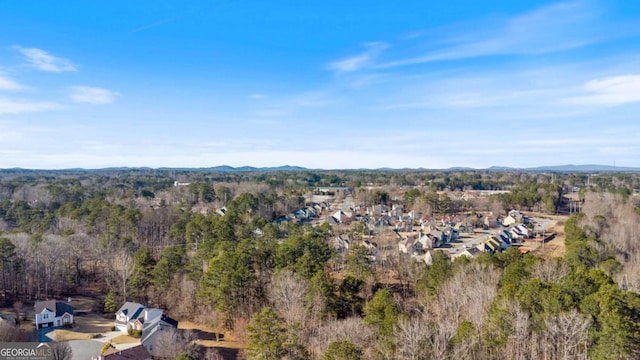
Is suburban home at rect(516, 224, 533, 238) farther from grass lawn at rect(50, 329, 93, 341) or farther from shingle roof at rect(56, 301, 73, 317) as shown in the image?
shingle roof at rect(56, 301, 73, 317)

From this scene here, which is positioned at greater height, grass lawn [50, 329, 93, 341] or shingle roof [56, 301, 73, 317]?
shingle roof [56, 301, 73, 317]

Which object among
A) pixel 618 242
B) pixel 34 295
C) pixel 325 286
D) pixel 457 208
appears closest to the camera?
pixel 325 286

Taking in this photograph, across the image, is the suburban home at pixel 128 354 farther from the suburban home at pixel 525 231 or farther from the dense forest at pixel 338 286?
the suburban home at pixel 525 231

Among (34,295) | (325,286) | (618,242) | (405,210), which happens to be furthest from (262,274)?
(405,210)

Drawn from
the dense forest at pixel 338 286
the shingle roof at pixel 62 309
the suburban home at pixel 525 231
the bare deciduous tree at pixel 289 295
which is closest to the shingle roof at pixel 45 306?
the shingle roof at pixel 62 309

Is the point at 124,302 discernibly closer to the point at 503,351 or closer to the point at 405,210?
the point at 503,351

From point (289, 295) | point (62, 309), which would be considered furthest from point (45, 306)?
point (289, 295)

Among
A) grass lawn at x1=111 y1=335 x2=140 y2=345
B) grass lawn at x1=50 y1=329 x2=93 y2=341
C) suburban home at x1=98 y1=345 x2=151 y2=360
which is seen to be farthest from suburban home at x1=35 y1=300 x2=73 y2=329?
suburban home at x1=98 y1=345 x2=151 y2=360
